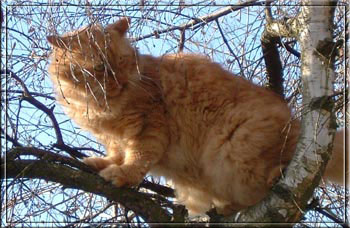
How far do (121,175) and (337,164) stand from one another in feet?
4.34

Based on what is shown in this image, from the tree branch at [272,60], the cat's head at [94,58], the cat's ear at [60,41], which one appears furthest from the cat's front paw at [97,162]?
the tree branch at [272,60]

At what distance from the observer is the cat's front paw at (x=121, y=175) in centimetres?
328

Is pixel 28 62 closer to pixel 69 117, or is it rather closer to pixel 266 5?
pixel 69 117

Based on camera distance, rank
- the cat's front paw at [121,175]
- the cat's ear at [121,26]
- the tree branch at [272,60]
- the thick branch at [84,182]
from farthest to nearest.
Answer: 1. the tree branch at [272,60]
2. the cat's ear at [121,26]
3. the cat's front paw at [121,175]
4. the thick branch at [84,182]

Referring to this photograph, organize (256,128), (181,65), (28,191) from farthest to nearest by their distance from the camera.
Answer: (181,65)
(256,128)
(28,191)

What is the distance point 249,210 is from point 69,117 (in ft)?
4.88

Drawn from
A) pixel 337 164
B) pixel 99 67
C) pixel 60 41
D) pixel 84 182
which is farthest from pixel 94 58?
pixel 337 164

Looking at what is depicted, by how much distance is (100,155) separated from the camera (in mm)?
3984

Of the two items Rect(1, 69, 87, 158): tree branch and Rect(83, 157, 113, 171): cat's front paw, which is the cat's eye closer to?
Rect(1, 69, 87, 158): tree branch

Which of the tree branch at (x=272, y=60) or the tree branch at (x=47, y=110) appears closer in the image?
the tree branch at (x=47, y=110)

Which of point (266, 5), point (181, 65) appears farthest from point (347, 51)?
point (181, 65)

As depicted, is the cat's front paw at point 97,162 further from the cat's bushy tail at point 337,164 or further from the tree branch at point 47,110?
the cat's bushy tail at point 337,164

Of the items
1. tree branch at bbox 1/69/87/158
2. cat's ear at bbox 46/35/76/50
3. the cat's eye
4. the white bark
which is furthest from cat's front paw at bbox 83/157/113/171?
the white bark

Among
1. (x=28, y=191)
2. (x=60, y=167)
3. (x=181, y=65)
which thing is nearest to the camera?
(x=60, y=167)
